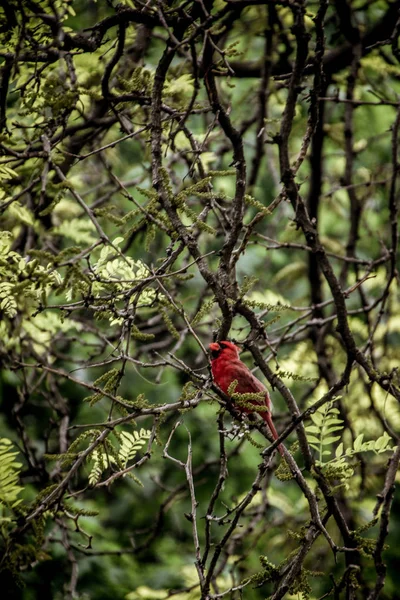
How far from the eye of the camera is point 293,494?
7242mm

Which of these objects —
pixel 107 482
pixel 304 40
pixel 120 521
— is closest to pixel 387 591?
pixel 120 521

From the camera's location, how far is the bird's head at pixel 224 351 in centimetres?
323

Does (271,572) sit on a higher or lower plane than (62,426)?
lower

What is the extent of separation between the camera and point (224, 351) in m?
3.48

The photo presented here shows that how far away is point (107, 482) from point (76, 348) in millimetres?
3397

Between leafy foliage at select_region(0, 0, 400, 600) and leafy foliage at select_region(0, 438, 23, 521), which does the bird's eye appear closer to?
leafy foliage at select_region(0, 0, 400, 600)

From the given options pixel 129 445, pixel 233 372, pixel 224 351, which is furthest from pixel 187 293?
pixel 129 445

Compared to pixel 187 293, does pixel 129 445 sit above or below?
Result: below

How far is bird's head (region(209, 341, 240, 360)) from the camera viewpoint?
3227 mm

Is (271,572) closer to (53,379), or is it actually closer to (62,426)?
(62,426)

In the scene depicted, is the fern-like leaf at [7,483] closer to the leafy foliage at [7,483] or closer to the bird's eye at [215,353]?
the leafy foliage at [7,483]

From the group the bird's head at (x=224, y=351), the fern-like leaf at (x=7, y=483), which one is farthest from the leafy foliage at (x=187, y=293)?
the bird's head at (x=224, y=351)

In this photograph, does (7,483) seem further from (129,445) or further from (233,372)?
(233,372)

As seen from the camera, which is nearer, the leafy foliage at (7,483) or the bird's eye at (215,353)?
the leafy foliage at (7,483)
